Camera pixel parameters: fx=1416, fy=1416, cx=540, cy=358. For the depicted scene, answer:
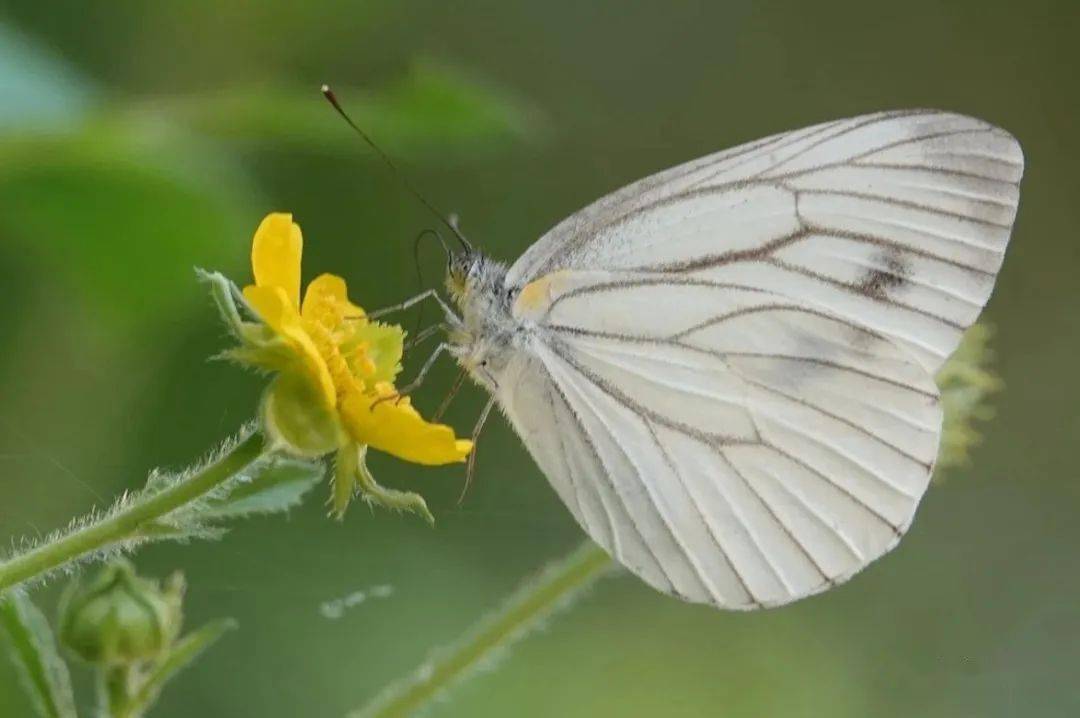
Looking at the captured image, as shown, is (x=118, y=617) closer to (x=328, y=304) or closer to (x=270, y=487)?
(x=270, y=487)

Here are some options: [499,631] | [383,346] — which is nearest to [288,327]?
[383,346]

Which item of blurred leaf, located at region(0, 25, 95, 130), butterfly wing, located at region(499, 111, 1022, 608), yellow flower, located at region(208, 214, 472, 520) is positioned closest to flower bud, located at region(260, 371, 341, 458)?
yellow flower, located at region(208, 214, 472, 520)

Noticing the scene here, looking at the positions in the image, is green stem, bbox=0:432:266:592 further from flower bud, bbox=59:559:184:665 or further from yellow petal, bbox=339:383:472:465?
flower bud, bbox=59:559:184:665

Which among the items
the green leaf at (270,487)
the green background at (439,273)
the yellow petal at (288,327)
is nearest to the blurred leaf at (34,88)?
the green background at (439,273)

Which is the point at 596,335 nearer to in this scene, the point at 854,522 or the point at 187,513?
the point at 854,522

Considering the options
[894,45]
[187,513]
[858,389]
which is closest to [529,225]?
[894,45]
